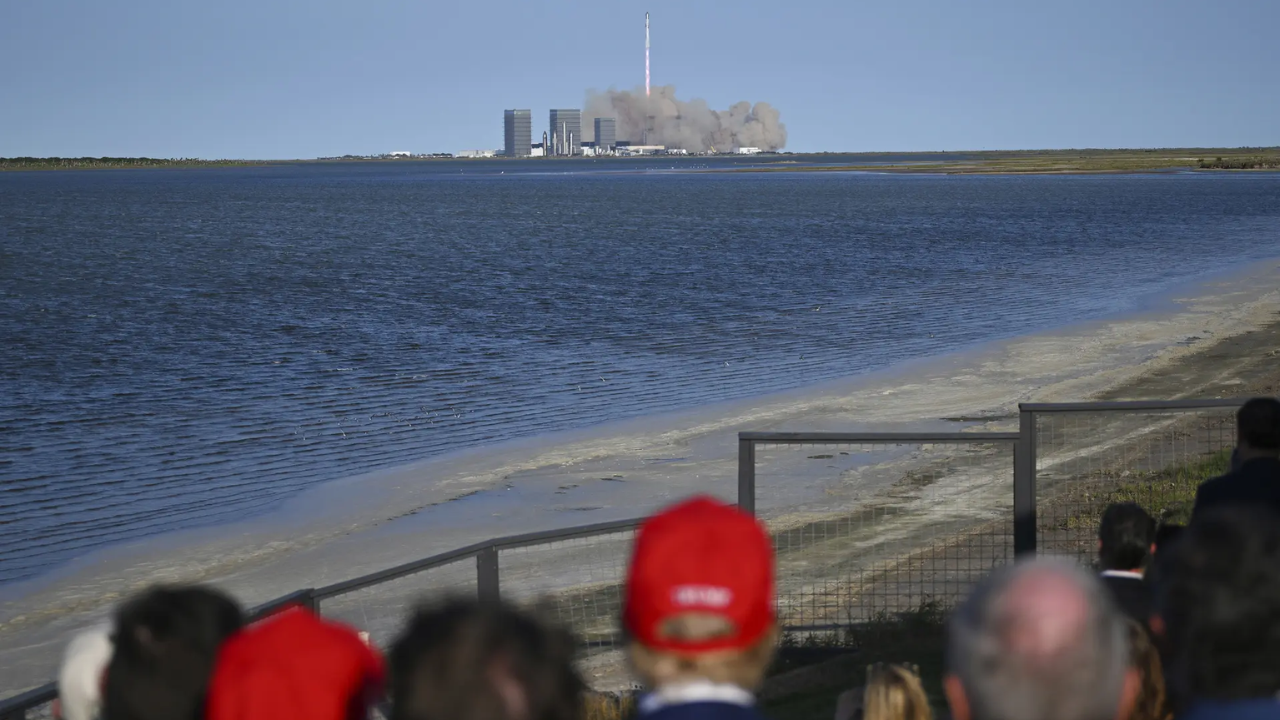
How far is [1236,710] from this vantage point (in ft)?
8.82

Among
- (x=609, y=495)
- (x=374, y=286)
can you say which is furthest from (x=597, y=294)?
(x=609, y=495)

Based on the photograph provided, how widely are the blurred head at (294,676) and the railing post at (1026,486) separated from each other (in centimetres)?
602

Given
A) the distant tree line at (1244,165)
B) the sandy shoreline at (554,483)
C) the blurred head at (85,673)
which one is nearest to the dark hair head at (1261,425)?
Result: the blurred head at (85,673)

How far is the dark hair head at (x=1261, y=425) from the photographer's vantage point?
17.3 ft

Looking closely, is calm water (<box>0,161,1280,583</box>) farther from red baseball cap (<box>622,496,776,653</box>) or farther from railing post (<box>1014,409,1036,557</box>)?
red baseball cap (<box>622,496,776,653</box>)

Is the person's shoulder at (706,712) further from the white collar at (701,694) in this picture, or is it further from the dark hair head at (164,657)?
the dark hair head at (164,657)

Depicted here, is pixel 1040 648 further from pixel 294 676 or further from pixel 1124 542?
pixel 1124 542

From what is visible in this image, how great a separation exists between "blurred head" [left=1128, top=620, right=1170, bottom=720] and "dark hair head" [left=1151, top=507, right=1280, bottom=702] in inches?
41.2

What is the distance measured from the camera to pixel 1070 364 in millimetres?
24266

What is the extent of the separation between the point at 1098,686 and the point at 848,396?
1948cm

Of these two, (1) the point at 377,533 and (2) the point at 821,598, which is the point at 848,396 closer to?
(1) the point at 377,533

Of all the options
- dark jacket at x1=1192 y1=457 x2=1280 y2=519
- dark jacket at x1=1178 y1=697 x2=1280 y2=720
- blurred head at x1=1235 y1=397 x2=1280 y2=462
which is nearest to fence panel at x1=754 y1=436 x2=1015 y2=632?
blurred head at x1=1235 y1=397 x2=1280 y2=462

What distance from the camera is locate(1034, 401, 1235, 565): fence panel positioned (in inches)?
364

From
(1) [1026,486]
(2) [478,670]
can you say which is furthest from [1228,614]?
(1) [1026,486]
